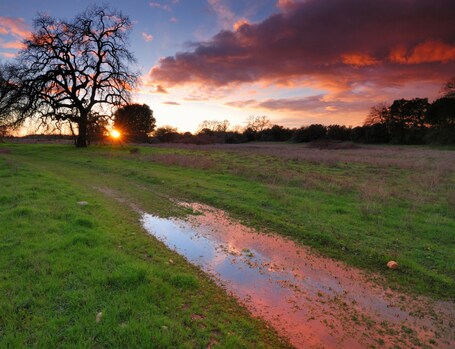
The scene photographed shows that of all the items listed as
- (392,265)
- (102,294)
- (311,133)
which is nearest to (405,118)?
(311,133)

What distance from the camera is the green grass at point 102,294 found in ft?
13.2

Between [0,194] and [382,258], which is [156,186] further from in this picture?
[382,258]

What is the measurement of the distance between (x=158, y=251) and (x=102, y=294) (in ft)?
6.97

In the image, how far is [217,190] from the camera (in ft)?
45.8

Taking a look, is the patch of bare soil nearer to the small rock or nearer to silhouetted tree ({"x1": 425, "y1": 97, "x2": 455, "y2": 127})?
the small rock

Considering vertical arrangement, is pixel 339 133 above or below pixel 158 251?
above

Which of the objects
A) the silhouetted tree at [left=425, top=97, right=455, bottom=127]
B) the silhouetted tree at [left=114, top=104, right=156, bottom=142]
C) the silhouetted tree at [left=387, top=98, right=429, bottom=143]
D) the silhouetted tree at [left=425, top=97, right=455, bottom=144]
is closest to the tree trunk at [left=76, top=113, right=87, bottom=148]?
the silhouetted tree at [left=114, top=104, right=156, bottom=142]

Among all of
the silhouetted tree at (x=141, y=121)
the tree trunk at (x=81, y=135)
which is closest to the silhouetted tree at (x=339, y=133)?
the silhouetted tree at (x=141, y=121)

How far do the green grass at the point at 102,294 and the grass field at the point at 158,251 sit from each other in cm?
2

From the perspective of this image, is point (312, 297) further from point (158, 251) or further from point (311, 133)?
point (311, 133)

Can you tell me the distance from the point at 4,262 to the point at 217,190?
921cm

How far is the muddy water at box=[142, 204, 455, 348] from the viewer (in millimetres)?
4395

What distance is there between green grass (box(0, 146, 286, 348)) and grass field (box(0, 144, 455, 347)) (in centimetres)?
2

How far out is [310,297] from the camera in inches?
212
